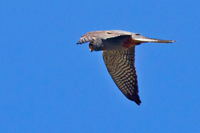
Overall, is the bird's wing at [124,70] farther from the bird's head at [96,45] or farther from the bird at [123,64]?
the bird's head at [96,45]

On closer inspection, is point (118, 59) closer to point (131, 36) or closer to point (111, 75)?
point (111, 75)

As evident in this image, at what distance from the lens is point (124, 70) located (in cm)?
1571

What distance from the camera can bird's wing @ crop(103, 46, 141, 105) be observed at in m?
15.5

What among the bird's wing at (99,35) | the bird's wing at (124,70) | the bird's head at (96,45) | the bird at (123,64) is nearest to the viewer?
the bird's wing at (99,35)

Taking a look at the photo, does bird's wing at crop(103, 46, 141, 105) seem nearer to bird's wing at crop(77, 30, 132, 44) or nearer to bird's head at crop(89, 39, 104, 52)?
bird's wing at crop(77, 30, 132, 44)

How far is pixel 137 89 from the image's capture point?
613 inches

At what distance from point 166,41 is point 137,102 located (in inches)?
127

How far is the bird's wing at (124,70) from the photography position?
15.5 m

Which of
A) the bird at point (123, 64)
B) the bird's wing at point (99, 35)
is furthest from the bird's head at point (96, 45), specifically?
the bird at point (123, 64)

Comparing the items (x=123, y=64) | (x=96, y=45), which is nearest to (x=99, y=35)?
(x=96, y=45)

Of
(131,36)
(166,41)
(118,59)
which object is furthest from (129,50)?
(166,41)

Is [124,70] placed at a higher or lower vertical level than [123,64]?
lower

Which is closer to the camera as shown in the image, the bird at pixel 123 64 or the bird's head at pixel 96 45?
the bird's head at pixel 96 45

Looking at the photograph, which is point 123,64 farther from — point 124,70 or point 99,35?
point 99,35
